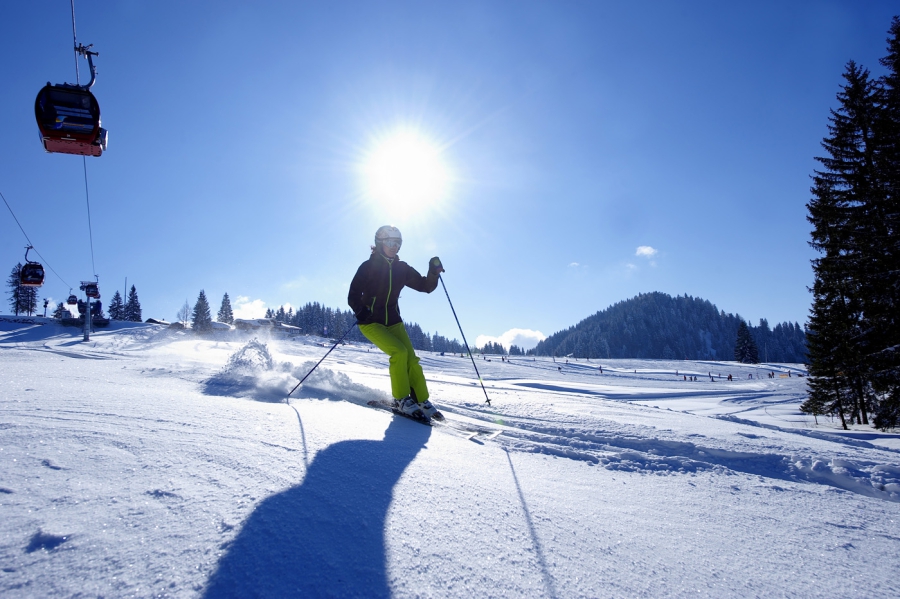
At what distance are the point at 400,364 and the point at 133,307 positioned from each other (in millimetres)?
90859

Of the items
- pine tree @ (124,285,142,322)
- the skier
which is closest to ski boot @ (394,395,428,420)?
the skier

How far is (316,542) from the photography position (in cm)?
117

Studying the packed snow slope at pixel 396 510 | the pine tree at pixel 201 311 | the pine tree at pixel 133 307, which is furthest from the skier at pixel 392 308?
the pine tree at pixel 133 307

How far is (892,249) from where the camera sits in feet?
35.7

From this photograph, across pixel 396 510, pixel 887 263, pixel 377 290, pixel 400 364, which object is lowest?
pixel 396 510

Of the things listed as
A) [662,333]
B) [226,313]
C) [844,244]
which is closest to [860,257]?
[844,244]

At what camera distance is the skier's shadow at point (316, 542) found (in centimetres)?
98

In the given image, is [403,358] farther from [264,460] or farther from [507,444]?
[264,460]

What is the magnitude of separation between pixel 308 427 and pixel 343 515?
50.4 inches

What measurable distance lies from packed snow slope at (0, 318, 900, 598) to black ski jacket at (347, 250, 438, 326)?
5.63 feet

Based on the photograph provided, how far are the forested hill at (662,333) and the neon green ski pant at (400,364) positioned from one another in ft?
481

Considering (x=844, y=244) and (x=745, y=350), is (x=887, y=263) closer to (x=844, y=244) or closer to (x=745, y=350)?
(x=844, y=244)

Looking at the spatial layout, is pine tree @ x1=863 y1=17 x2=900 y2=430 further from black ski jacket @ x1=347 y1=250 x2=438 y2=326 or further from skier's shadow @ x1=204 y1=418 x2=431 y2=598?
skier's shadow @ x1=204 y1=418 x2=431 y2=598

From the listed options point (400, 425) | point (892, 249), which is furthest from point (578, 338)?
point (400, 425)
